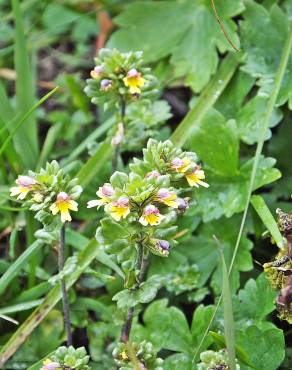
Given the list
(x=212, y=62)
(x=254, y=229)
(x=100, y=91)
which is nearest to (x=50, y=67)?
(x=212, y=62)

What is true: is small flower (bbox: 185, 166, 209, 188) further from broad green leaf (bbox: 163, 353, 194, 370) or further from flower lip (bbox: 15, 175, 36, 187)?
broad green leaf (bbox: 163, 353, 194, 370)

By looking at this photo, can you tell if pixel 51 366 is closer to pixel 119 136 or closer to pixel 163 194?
pixel 163 194

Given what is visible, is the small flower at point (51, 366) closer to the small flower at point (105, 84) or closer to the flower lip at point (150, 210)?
the flower lip at point (150, 210)

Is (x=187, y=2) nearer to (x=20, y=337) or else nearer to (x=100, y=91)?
(x=100, y=91)

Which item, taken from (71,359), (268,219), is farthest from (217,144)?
(71,359)

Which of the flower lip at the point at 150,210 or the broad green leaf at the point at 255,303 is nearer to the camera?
the flower lip at the point at 150,210

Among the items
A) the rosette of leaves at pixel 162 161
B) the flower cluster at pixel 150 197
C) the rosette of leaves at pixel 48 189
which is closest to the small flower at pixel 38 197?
the rosette of leaves at pixel 48 189
